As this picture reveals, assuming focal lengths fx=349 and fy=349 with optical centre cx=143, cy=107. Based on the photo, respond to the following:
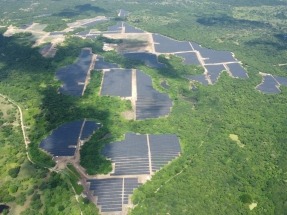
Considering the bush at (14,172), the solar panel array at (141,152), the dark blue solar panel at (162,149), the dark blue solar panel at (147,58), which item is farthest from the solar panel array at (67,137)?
the dark blue solar panel at (147,58)

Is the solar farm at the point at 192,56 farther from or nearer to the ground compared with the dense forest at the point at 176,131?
nearer to the ground

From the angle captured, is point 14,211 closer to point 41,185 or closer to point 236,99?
point 41,185

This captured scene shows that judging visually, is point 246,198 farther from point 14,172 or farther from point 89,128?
point 14,172

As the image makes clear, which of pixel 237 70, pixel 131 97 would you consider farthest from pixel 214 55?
pixel 131 97

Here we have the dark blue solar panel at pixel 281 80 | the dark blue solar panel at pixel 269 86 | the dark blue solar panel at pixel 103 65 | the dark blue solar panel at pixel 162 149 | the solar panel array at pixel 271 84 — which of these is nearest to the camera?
the dark blue solar panel at pixel 162 149

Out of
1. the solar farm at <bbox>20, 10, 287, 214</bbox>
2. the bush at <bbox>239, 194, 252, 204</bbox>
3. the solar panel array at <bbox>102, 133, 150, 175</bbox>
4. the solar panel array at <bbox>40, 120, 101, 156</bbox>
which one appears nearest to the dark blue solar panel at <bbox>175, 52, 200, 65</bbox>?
the solar farm at <bbox>20, 10, 287, 214</bbox>

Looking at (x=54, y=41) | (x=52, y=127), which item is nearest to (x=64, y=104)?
(x=52, y=127)

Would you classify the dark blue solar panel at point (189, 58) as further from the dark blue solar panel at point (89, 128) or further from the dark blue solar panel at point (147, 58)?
the dark blue solar panel at point (89, 128)
